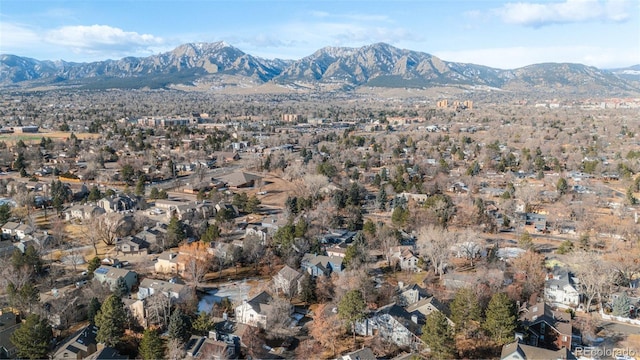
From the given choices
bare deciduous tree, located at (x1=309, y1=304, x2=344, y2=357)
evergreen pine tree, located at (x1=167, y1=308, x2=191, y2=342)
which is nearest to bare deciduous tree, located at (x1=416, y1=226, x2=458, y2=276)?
bare deciduous tree, located at (x1=309, y1=304, x2=344, y2=357)

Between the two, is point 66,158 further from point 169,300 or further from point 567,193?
point 567,193

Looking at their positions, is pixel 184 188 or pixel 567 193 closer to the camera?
pixel 567 193

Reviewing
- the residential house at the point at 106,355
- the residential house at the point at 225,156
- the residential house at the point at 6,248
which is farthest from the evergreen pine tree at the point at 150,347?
the residential house at the point at 225,156

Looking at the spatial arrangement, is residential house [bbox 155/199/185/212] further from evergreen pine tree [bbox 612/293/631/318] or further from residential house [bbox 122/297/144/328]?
evergreen pine tree [bbox 612/293/631/318]

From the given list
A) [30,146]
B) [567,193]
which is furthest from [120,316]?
A: [30,146]

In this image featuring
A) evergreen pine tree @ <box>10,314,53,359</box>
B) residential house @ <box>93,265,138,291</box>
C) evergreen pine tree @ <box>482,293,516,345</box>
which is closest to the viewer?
evergreen pine tree @ <box>10,314,53,359</box>

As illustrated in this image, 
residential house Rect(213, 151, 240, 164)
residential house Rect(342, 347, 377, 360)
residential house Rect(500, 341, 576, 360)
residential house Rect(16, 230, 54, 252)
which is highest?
residential house Rect(213, 151, 240, 164)

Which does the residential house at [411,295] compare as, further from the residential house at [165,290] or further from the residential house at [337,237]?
the residential house at [165,290]
